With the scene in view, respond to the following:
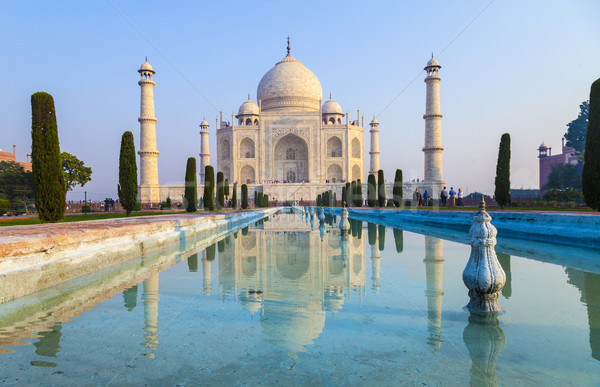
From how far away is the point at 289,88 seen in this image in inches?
1404

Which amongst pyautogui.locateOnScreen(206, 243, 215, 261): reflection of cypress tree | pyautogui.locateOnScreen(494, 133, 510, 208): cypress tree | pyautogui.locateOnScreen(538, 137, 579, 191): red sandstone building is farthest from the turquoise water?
pyautogui.locateOnScreen(538, 137, 579, 191): red sandstone building

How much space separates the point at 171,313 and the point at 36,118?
Answer: 701 centimetres

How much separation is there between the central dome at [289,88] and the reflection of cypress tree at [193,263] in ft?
107

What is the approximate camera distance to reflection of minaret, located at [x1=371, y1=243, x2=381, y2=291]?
94.8 inches

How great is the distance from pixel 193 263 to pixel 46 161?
5.14 m

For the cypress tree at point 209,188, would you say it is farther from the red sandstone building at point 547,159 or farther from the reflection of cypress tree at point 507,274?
the red sandstone building at point 547,159

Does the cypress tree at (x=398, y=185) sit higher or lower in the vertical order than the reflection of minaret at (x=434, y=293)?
higher

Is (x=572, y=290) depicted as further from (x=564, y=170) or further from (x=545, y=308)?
(x=564, y=170)

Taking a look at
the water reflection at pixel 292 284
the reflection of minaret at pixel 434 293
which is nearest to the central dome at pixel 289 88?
the water reflection at pixel 292 284

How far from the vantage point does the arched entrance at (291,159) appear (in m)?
35.4

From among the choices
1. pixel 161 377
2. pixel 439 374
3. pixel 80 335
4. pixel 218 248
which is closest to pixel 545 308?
pixel 439 374

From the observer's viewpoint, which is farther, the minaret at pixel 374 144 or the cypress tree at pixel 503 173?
the minaret at pixel 374 144

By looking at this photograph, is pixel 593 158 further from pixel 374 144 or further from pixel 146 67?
pixel 374 144

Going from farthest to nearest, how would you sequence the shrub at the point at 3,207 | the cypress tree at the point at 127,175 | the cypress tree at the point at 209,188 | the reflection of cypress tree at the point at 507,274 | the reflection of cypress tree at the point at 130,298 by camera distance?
the cypress tree at the point at 209,188
the shrub at the point at 3,207
the cypress tree at the point at 127,175
the reflection of cypress tree at the point at 507,274
the reflection of cypress tree at the point at 130,298
